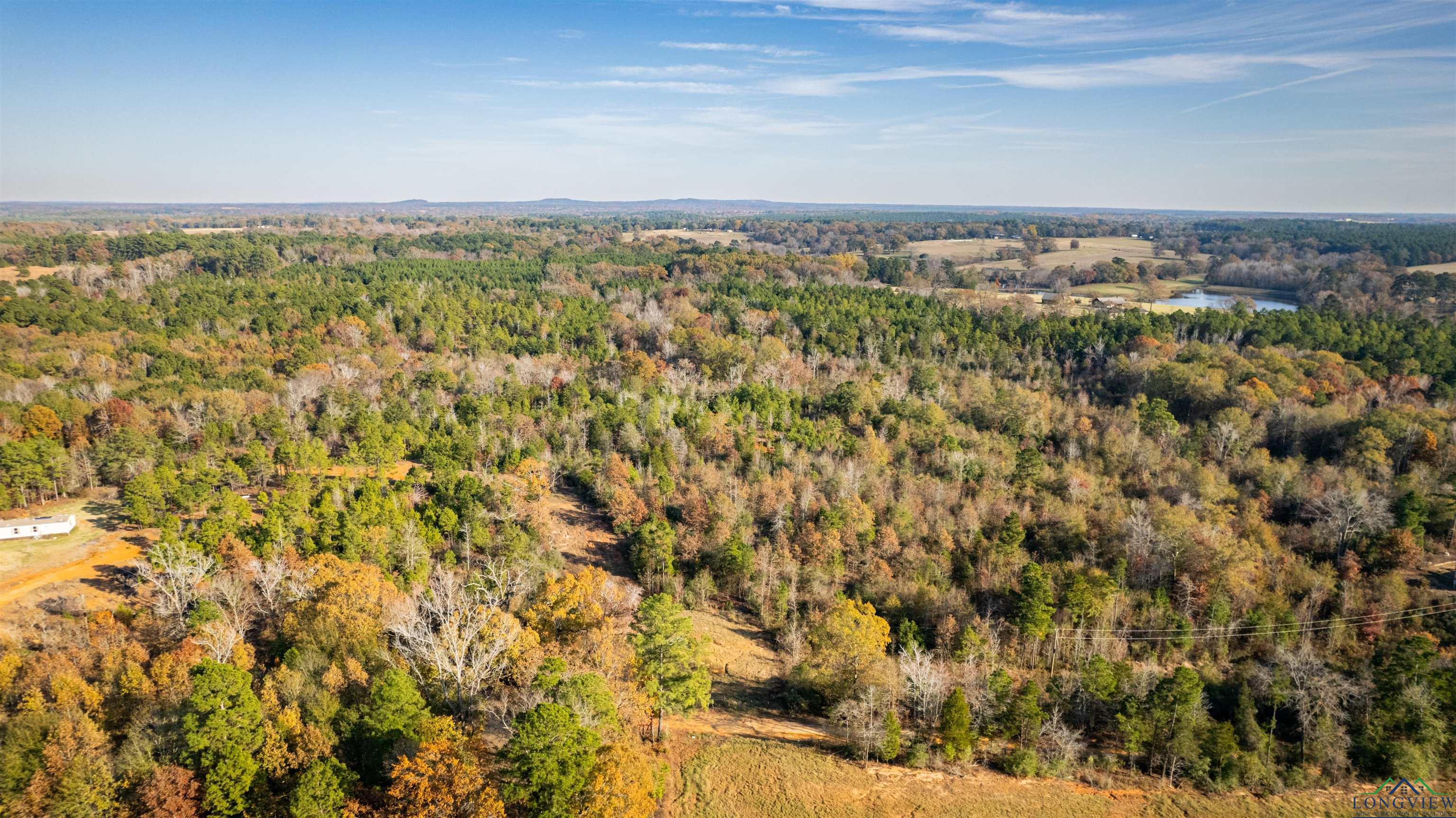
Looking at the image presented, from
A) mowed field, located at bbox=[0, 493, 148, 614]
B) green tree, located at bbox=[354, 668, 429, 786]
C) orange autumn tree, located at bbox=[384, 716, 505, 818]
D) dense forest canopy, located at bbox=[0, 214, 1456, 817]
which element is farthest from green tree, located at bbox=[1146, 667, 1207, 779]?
mowed field, located at bbox=[0, 493, 148, 614]

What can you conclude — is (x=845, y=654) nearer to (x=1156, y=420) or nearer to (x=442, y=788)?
(x=442, y=788)

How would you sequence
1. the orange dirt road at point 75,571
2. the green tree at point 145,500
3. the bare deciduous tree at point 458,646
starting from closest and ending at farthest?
1. the bare deciduous tree at point 458,646
2. the orange dirt road at point 75,571
3. the green tree at point 145,500

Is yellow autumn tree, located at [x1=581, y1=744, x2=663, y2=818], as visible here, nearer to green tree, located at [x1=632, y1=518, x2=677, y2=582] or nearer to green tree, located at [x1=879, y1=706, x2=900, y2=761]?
green tree, located at [x1=879, y1=706, x2=900, y2=761]

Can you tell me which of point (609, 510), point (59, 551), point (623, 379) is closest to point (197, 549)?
point (59, 551)

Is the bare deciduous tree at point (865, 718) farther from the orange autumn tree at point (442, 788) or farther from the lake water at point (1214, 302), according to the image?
the lake water at point (1214, 302)

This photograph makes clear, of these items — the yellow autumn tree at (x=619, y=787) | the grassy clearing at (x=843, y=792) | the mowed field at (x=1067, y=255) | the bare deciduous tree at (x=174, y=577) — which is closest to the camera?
the yellow autumn tree at (x=619, y=787)

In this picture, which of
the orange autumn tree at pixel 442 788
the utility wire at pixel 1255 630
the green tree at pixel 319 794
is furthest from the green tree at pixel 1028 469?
the green tree at pixel 319 794

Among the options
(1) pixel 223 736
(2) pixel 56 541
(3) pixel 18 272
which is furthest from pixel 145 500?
(3) pixel 18 272
